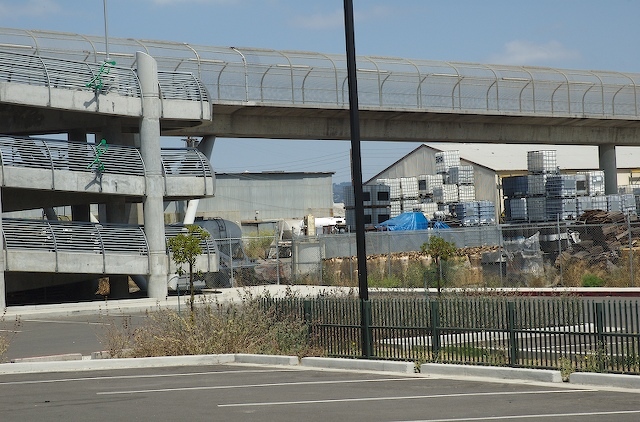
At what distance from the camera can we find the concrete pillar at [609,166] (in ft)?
181

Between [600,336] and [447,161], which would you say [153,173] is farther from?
[447,161]

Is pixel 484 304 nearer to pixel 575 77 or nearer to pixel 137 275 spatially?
pixel 137 275

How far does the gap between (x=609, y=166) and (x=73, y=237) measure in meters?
31.2

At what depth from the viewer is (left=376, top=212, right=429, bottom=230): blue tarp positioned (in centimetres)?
6204

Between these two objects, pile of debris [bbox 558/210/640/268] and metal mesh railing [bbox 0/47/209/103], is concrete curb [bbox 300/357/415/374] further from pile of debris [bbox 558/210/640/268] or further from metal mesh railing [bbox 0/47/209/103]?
pile of debris [bbox 558/210/640/268]

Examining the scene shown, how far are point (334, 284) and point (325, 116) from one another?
782 centimetres

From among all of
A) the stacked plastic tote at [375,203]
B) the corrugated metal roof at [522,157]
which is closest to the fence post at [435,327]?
the stacked plastic tote at [375,203]

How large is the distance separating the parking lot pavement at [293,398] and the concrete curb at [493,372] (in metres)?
0.40

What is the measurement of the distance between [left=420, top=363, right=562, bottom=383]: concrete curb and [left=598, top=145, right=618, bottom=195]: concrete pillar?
40.9m

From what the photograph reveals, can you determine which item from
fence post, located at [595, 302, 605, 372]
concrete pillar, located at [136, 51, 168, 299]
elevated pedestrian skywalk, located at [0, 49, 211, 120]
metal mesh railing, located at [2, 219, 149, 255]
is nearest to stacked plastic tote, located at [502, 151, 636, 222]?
elevated pedestrian skywalk, located at [0, 49, 211, 120]

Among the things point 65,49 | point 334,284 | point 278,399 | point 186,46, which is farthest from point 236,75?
point 278,399

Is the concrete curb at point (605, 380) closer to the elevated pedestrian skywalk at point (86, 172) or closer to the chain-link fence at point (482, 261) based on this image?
the chain-link fence at point (482, 261)

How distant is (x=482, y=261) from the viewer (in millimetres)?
40688

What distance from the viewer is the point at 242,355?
19.2 metres
